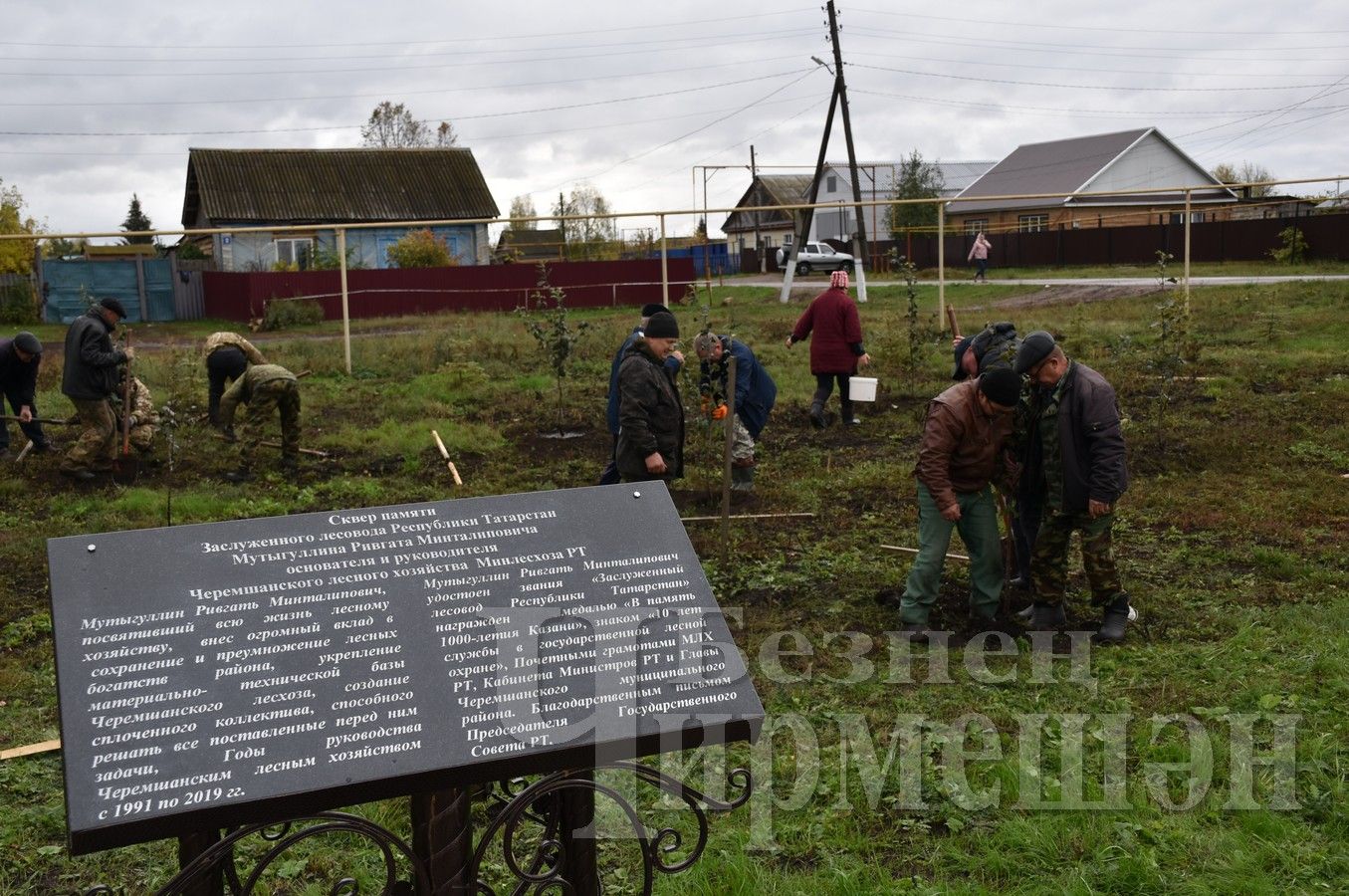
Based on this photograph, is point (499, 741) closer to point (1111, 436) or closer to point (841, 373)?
point (1111, 436)

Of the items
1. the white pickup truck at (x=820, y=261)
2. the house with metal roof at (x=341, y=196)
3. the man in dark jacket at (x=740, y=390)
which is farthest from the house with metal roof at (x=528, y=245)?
the man in dark jacket at (x=740, y=390)

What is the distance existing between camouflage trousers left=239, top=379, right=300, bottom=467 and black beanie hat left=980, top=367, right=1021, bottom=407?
6.99 metres

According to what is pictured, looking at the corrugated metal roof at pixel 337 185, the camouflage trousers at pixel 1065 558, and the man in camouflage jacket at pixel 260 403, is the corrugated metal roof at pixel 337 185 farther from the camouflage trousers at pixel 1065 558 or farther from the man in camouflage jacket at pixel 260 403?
the camouflage trousers at pixel 1065 558

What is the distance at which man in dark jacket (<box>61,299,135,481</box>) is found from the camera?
1043 centimetres

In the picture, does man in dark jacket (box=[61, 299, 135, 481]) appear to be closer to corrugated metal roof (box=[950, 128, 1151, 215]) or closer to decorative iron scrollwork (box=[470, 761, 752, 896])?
decorative iron scrollwork (box=[470, 761, 752, 896])

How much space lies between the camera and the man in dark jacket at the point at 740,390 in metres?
8.81

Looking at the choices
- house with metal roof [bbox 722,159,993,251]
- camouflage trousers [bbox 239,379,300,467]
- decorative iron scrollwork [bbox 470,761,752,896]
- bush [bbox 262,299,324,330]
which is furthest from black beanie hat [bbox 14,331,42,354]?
house with metal roof [bbox 722,159,993,251]

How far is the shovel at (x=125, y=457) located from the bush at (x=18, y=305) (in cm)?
1670

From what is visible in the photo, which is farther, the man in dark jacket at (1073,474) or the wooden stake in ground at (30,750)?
the man in dark jacket at (1073,474)

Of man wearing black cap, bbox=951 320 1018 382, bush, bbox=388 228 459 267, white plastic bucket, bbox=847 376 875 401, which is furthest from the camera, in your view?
bush, bbox=388 228 459 267

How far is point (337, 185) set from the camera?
125 ft

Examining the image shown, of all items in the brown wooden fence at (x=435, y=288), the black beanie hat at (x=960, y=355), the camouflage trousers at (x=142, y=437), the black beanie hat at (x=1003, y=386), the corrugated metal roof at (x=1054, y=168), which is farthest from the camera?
the corrugated metal roof at (x=1054, y=168)

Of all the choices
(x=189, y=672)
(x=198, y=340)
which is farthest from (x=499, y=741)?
(x=198, y=340)

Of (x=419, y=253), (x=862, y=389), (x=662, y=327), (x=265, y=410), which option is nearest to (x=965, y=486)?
(x=662, y=327)
